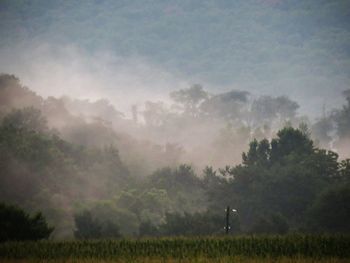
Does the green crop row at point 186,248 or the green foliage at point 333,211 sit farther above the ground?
the green foliage at point 333,211

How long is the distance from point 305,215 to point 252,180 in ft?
41.0

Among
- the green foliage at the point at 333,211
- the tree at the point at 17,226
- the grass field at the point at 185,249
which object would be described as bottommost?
the grass field at the point at 185,249

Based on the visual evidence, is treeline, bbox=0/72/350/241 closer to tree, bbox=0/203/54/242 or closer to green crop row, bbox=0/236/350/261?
tree, bbox=0/203/54/242

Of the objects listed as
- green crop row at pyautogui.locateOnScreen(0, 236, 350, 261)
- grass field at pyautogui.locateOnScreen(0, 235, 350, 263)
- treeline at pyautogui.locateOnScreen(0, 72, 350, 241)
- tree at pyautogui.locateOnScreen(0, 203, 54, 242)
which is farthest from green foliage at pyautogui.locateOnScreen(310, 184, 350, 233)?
tree at pyautogui.locateOnScreen(0, 203, 54, 242)

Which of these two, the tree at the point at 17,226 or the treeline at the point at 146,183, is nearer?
the tree at the point at 17,226

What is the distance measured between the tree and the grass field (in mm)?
9178

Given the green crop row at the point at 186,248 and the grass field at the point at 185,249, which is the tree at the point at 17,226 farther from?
the grass field at the point at 185,249

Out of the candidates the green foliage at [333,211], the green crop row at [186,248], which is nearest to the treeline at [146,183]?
the green foliage at [333,211]

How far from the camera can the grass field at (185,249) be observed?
31.3 metres

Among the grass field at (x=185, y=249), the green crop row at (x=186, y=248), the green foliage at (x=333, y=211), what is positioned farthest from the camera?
the green foliage at (x=333, y=211)

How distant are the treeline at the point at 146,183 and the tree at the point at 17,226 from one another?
59.9ft

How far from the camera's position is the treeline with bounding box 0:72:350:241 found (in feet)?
224

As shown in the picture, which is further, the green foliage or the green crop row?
the green foliage

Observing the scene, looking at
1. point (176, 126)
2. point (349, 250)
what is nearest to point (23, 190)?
point (349, 250)
